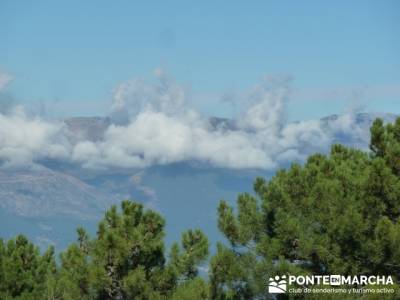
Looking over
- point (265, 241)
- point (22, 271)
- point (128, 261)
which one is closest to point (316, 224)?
point (265, 241)

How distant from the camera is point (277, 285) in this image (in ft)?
61.0

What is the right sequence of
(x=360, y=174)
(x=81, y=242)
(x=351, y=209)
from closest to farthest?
(x=351, y=209), (x=360, y=174), (x=81, y=242)

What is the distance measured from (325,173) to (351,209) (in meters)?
3.60

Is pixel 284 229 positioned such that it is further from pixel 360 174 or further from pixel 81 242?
pixel 81 242

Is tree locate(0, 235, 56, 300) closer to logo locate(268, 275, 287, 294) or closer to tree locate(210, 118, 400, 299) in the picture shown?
tree locate(210, 118, 400, 299)

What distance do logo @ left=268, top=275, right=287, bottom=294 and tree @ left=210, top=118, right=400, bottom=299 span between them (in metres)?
0.19

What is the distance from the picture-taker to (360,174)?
Answer: 737 inches

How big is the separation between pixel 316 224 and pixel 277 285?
7.06 feet

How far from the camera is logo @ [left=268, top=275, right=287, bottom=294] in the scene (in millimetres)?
18344

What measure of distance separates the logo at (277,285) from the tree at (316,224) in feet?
0.63

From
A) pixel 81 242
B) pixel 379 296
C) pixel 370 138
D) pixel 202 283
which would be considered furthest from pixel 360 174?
pixel 81 242

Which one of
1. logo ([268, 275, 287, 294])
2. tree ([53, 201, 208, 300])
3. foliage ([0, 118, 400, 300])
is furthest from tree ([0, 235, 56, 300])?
logo ([268, 275, 287, 294])

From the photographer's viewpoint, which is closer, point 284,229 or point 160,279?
point 284,229

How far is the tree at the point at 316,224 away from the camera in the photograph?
1702 cm
